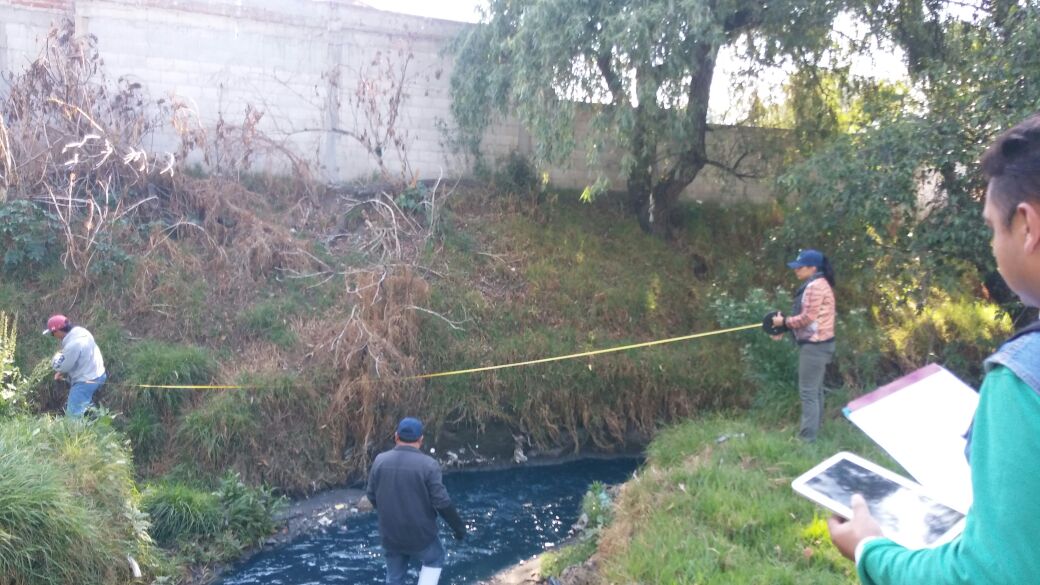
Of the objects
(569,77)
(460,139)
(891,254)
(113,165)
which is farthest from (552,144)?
(113,165)

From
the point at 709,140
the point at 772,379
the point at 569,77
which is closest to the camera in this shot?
the point at 772,379

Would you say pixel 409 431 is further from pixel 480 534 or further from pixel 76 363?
pixel 76 363

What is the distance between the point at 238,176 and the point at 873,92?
8.47m

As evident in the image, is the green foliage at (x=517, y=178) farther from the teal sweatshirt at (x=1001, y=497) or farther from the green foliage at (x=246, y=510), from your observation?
the teal sweatshirt at (x=1001, y=497)

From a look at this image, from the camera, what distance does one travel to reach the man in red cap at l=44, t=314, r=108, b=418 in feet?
30.3

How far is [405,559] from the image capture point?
261 inches

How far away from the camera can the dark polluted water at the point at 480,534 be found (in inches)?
324

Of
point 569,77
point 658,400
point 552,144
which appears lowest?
point 658,400

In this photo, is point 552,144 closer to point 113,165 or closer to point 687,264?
point 687,264

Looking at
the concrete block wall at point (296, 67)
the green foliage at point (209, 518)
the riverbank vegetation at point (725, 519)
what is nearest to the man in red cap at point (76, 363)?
the green foliage at point (209, 518)

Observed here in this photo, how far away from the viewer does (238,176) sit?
12.8 m

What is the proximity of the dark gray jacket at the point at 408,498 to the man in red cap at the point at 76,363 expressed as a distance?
4.43 m

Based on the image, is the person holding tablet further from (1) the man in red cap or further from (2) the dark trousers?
(1) the man in red cap

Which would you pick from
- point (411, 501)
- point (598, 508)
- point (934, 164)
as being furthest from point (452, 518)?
point (934, 164)
